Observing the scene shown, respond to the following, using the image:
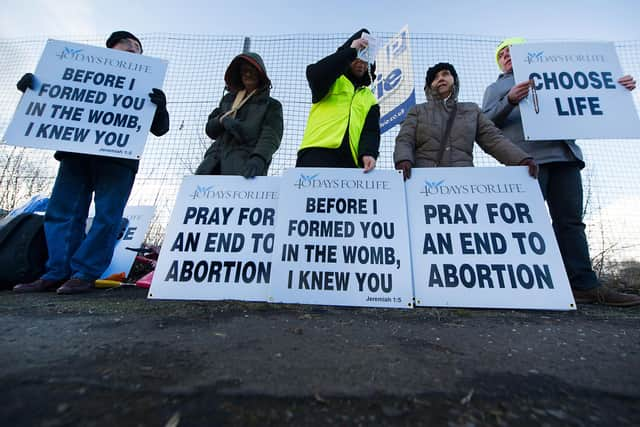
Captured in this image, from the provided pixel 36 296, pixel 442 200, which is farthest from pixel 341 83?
pixel 36 296

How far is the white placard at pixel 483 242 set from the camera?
135 centimetres

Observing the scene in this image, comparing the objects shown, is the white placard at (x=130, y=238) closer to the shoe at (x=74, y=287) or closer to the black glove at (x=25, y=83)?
the shoe at (x=74, y=287)

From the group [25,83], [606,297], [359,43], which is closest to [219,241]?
[359,43]

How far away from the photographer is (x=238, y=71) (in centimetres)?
212

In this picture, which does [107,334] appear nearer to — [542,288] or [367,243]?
[367,243]

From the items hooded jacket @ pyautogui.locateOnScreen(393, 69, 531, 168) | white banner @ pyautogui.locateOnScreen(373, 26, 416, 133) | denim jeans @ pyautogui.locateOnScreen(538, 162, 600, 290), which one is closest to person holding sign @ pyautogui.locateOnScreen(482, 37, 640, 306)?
denim jeans @ pyautogui.locateOnScreen(538, 162, 600, 290)

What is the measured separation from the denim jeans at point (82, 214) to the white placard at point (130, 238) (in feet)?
1.29

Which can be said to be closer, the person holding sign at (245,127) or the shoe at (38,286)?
the shoe at (38,286)

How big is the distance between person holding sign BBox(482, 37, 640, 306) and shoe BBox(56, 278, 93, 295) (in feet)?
9.44

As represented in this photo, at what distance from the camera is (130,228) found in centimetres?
276

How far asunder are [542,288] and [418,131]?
3.73ft

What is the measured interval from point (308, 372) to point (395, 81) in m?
3.76

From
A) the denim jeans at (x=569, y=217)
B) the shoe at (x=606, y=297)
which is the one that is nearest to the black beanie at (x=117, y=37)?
the denim jeans at (x=569, y=217)

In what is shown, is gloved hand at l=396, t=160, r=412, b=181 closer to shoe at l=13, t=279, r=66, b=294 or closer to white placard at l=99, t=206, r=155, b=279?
white placard at l=99, t=206, r=155, b=279
